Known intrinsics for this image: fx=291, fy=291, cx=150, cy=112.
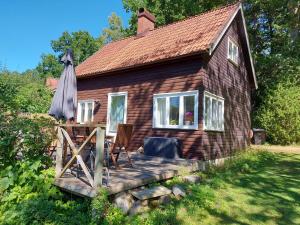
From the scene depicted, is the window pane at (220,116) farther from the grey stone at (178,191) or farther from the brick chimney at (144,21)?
the brick chimney at (144,21)

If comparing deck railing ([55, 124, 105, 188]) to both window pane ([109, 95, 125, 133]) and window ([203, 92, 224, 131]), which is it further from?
window pane ([109, 95, 125, 133])

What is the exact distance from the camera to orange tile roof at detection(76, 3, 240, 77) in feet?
36.2

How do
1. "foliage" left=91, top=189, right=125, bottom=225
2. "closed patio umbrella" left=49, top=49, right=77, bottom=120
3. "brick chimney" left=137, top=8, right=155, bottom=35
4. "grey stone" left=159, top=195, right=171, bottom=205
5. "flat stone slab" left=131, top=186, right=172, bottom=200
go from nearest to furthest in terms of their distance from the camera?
"foliage" left=91, top=189, right=125, bottom=225 < "flat stone slab" left=131, top=186, right=172, bottom=200 < "grey stone" left=159, top=195, right=171, bottom=205 < "closed patio umbrella" left=49, top=49, right=77, bottom=120 < "brick chimney" left=137, top=8, right=155, bottom=35

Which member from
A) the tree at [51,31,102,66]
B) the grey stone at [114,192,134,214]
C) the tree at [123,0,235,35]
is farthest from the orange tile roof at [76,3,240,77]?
the tree at [51,31,102,66]

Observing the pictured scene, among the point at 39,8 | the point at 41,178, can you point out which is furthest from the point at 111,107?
the point at 39,8

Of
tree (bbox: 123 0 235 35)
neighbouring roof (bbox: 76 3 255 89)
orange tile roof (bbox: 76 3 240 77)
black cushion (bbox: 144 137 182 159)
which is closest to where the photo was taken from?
black cushion (bbox: 144 137 182 159)

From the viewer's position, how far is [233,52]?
13.9m

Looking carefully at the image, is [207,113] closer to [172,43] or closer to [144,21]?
[172,43]

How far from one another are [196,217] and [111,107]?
9077mm

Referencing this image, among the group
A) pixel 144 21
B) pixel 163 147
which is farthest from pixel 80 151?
pixel 144 21

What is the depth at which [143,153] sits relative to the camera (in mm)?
11008

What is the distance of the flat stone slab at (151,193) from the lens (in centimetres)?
572

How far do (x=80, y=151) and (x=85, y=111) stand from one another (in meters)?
9.67

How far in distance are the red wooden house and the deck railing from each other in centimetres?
515
